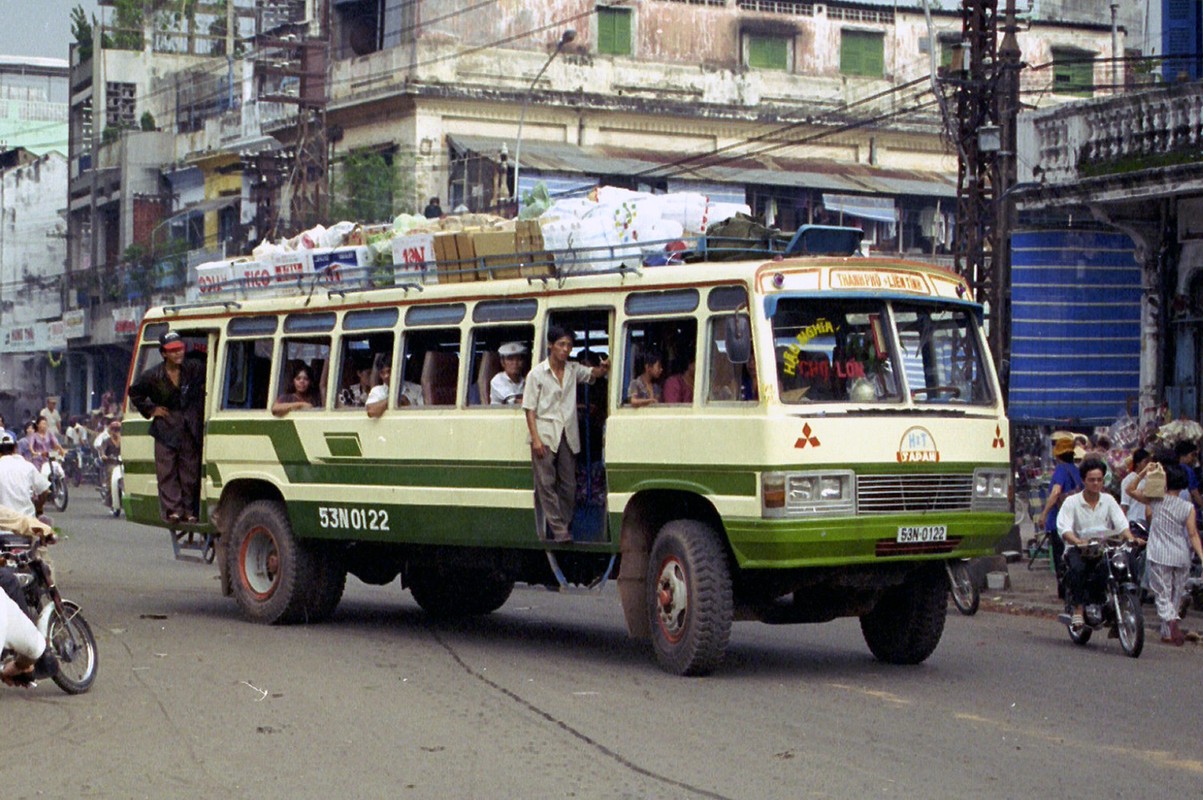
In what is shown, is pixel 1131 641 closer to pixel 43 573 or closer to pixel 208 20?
pixel 43 573

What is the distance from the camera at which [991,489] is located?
37.7 feet

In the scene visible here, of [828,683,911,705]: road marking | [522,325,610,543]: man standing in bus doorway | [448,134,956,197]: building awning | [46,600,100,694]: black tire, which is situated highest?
[448,134,956,197]: building awning

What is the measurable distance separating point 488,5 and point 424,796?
39760 millimetres

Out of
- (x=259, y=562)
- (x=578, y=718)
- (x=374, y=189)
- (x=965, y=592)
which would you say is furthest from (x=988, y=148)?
(x=374, y=189)

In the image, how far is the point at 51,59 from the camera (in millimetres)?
84250

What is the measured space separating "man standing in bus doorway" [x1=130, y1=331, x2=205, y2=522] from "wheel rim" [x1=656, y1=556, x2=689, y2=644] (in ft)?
18.3

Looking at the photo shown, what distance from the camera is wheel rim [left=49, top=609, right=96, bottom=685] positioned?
10281 mm

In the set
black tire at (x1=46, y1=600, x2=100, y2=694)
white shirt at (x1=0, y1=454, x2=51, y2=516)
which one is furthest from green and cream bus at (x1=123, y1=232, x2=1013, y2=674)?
white shirt at (x1=0, y1=454, x2=51, y2=516)

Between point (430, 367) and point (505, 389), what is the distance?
34.8 inches

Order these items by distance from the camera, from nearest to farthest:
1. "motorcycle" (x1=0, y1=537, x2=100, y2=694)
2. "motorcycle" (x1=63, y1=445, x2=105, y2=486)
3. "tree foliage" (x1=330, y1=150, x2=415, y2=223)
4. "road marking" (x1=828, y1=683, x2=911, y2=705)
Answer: "motorcycle" (x1=0, y1=537, x2=100, y2=694)
"road marking" (x1=828, y1=683, x2=911, y2=705)
"tree foliage" (x1=330, y1=150, x2=415, y2=223)
"motorcycle" (x1=63, y1=445, x2=105, y2=486)

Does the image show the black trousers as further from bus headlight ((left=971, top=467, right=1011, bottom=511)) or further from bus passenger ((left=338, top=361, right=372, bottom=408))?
bus passenger ((left=338, top=361, right=372, bottom=408))

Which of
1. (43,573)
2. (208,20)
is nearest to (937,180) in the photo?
(208,20)

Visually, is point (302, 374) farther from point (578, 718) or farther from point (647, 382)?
point (578, 718)

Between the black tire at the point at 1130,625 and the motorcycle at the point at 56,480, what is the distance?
22.7m
